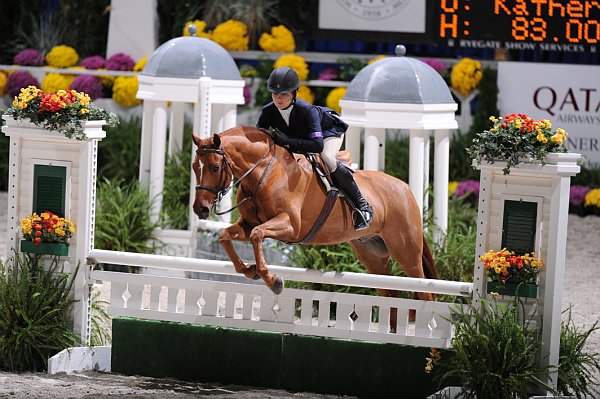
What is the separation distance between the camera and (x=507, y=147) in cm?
684

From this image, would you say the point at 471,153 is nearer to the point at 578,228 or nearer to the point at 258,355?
the point at 258,355

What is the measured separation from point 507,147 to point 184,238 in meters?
4.72

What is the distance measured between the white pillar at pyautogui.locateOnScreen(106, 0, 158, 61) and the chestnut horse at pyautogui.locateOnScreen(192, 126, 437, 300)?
818cm

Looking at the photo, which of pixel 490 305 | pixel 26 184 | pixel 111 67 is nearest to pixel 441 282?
pixel 490 305

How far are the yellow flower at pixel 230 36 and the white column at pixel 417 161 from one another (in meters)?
5.60

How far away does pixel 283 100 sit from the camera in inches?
277

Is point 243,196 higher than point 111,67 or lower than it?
lower

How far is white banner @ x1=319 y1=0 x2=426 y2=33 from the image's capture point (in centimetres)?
1462

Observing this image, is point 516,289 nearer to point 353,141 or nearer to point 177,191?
point 353,141

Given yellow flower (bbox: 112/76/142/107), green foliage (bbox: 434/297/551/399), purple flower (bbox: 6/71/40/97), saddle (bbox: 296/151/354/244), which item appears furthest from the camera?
purple flower (bbox: 6/71/40/97)

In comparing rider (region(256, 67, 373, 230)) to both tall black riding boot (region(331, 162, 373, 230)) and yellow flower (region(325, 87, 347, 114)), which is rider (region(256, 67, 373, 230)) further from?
yellow flower (region(325, 87, 347, 114))

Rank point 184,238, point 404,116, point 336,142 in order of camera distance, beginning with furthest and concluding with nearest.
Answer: point 184,238, point 404,116, point 336,142

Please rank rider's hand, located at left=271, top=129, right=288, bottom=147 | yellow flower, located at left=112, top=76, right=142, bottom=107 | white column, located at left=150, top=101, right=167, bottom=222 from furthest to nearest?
yellow flower, located at left=112, top=76, right=142, bottom=107 < white column, located at left=150, top=101, right=167, bottom=222 < rider's hand, located at left=271, top=129, right=288, bottom=147

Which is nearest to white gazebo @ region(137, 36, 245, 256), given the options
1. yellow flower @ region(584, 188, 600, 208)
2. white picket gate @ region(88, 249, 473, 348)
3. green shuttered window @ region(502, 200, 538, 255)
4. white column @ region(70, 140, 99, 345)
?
white column @ region(70, 140, 99, 345)
